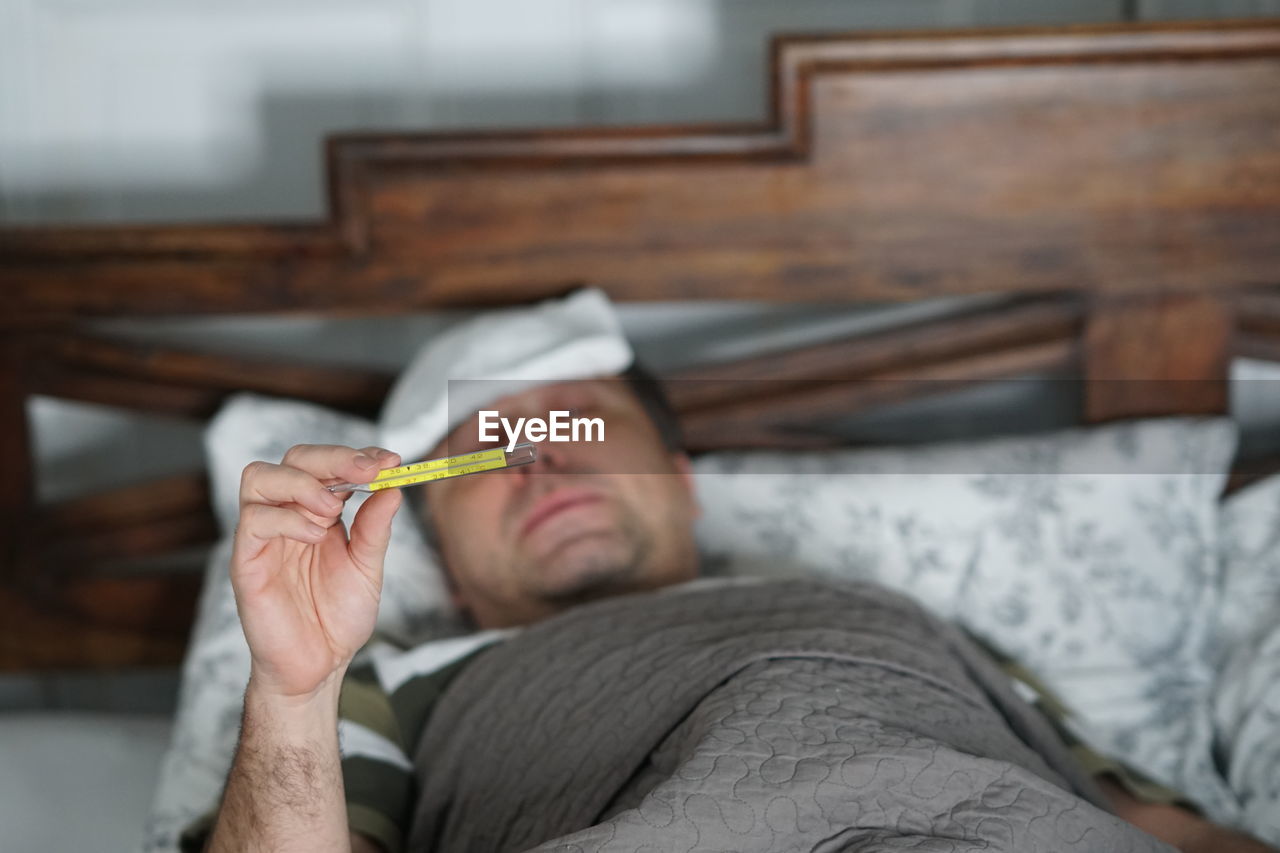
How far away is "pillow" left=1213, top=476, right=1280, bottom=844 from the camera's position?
113cm

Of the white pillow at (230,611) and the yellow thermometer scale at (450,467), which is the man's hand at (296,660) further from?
the white pillow at (230,611)

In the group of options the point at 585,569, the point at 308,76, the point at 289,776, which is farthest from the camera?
the point at 308,76

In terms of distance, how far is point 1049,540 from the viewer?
135 cm

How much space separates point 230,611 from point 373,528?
23.4 inches

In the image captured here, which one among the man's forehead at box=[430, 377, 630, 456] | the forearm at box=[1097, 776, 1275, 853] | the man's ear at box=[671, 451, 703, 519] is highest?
the man's forehead at box=[430, 377, 630, 456]

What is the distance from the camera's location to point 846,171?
1406 millimetres

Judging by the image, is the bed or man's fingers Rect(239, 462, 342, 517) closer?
man's fingers Rect(239, 462, 342, 517)

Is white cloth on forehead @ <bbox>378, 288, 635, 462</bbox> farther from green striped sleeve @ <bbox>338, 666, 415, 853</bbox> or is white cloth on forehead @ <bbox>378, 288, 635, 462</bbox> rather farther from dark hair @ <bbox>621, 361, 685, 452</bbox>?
green striped sleeve @ <bbox>338, 666, 415, 853</bbox>

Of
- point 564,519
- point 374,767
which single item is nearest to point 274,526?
point 374,767

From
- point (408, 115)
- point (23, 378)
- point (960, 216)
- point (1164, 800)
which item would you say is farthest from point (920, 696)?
point (23, 378)

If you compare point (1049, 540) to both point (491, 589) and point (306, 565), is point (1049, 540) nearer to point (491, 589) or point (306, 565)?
point (491, 589)

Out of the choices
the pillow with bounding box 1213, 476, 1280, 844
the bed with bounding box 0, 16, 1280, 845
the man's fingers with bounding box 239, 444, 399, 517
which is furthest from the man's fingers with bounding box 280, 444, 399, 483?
the pillow with bounding box 1213, 476, 1280, 844

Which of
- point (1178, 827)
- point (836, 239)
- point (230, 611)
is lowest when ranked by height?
point (1178, 827)

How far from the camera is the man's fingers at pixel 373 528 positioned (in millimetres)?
772
